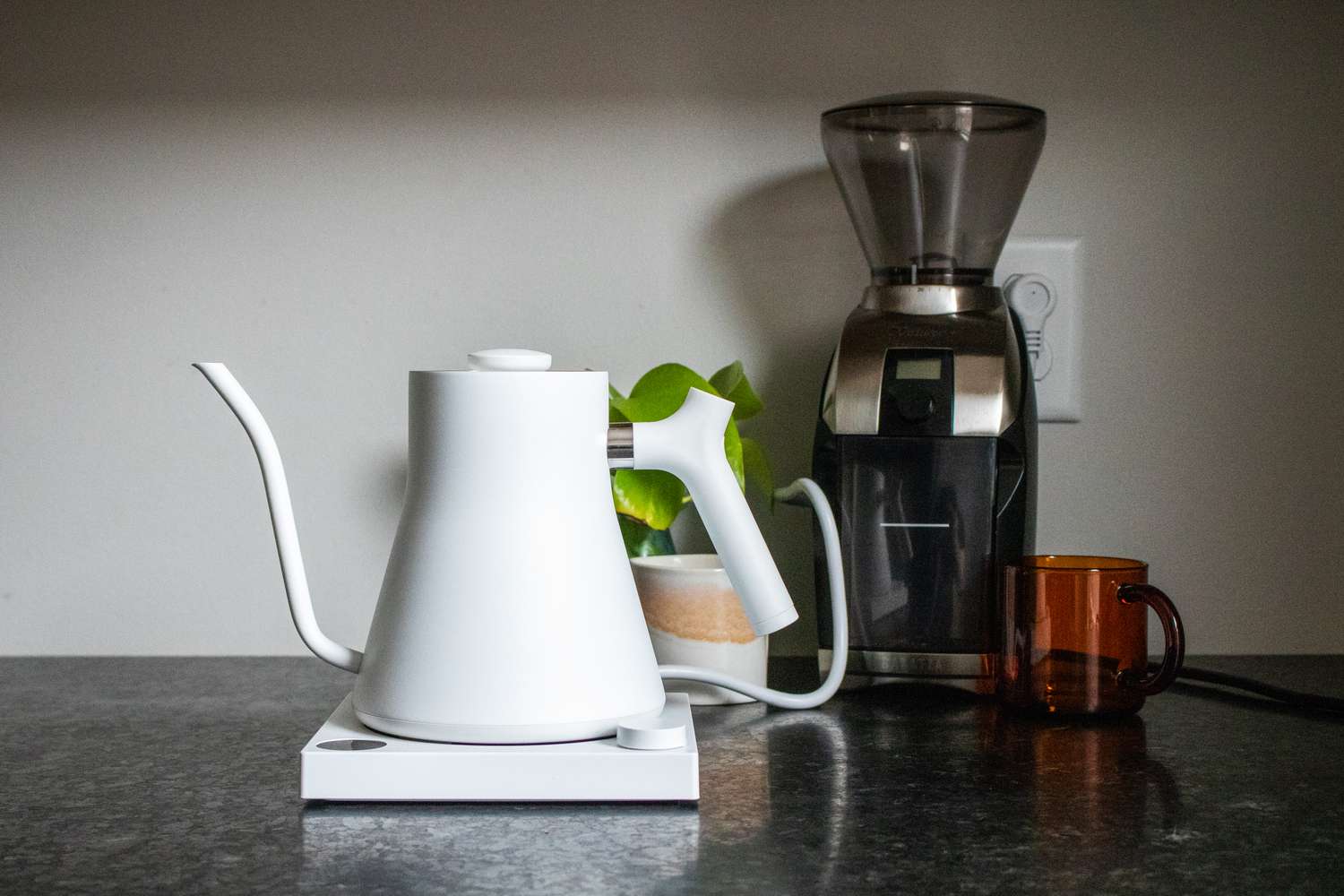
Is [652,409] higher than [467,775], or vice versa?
[652,409]

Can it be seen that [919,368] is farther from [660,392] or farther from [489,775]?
[489,775]

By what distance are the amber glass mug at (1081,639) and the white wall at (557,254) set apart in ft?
0.69

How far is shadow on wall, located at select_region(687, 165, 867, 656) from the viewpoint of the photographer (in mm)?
974

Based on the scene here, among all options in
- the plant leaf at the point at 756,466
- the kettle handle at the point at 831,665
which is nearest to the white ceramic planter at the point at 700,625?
the kettle handle at the point at 831,665

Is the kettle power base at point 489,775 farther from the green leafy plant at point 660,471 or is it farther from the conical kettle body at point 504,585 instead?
the green leafy plant at point 660,471

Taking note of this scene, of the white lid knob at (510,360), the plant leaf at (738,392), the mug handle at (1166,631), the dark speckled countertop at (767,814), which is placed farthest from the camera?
the plant leaf at (738,392)

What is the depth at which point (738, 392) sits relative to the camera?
0.91m

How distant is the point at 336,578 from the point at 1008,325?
1.80 feet

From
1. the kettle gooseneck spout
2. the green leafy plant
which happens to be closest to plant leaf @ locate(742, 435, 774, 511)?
the green leafy plant

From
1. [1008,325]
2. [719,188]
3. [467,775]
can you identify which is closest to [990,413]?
[1008,325]

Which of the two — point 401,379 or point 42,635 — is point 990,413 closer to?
point 401,379

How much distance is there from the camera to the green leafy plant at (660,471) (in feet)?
2.80

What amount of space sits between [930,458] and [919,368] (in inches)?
2.3

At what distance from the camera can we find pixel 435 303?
0.98m
